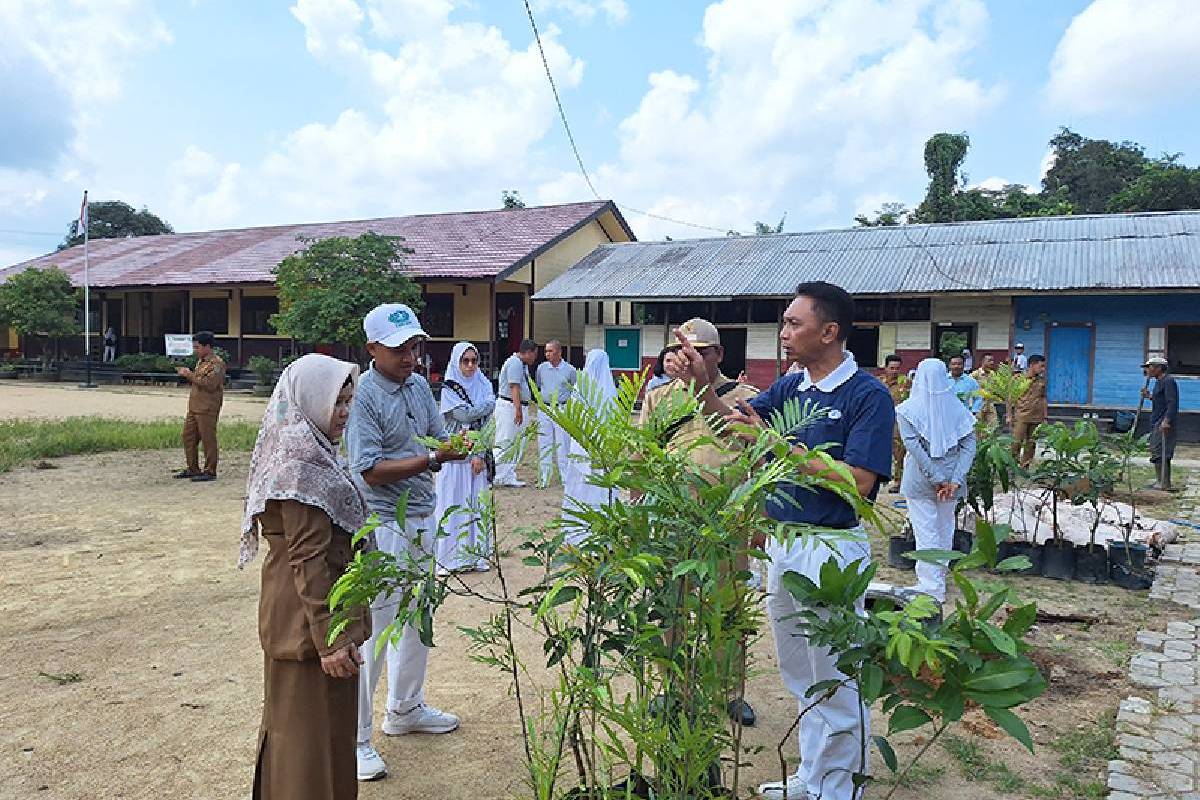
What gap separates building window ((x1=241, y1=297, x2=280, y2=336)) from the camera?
2359 cm

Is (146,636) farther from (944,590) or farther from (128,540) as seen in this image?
(944,590)

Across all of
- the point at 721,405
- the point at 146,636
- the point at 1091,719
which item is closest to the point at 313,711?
the point at 721,405

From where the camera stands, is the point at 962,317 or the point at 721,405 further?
the point at 962,317

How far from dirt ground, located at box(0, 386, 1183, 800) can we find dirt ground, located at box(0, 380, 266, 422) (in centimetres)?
1004

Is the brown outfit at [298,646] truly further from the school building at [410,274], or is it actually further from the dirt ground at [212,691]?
the school building at [410,274]

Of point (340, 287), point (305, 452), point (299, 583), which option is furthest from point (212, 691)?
point (340, 287)

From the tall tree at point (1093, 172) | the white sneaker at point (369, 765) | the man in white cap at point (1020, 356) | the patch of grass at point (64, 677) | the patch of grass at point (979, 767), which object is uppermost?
the tall tree at point (1093, 172)

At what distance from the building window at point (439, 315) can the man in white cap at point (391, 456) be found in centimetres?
1850

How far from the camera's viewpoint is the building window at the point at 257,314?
23.6 metres

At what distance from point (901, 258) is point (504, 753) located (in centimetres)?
1685

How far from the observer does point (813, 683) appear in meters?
2.62

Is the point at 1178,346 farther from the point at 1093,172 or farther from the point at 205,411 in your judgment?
the point at 1093,172

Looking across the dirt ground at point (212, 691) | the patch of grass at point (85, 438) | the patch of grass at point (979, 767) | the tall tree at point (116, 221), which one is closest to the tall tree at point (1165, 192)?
the dirt ground at point (212, 691)

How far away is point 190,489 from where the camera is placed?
8766 mm
